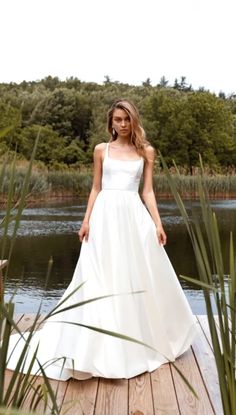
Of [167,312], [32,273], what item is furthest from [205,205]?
[32,273]

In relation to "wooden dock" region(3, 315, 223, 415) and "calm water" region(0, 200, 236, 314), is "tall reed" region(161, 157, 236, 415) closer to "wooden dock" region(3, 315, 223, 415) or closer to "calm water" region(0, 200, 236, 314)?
"wooden dock" region(3, 315, 223, 415)

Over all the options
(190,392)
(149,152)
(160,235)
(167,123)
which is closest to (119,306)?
(160,235)

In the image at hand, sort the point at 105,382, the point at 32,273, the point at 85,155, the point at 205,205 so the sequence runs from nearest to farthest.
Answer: the point at 205,205 → the point at 105,382 → the point at 32,273 → the point at 85,155

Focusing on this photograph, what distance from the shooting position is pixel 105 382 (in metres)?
2.63

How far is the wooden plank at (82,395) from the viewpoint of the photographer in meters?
2.28

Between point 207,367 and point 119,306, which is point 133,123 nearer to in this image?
point 119,306

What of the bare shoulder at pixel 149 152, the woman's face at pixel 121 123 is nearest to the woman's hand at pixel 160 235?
Result: the bare shoulder at pixel 149 152

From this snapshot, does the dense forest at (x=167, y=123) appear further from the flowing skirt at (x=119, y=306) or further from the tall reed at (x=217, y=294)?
the tall reed at (x=217, y=294)

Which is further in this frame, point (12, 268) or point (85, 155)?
point (85, 155)

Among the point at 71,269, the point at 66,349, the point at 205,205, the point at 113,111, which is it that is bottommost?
the point at 71,269

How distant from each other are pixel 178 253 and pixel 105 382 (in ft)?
18.2

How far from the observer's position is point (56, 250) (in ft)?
26.5

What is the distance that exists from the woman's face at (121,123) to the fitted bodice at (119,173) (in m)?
0.14

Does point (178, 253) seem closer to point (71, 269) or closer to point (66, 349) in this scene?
point (71, 269)
